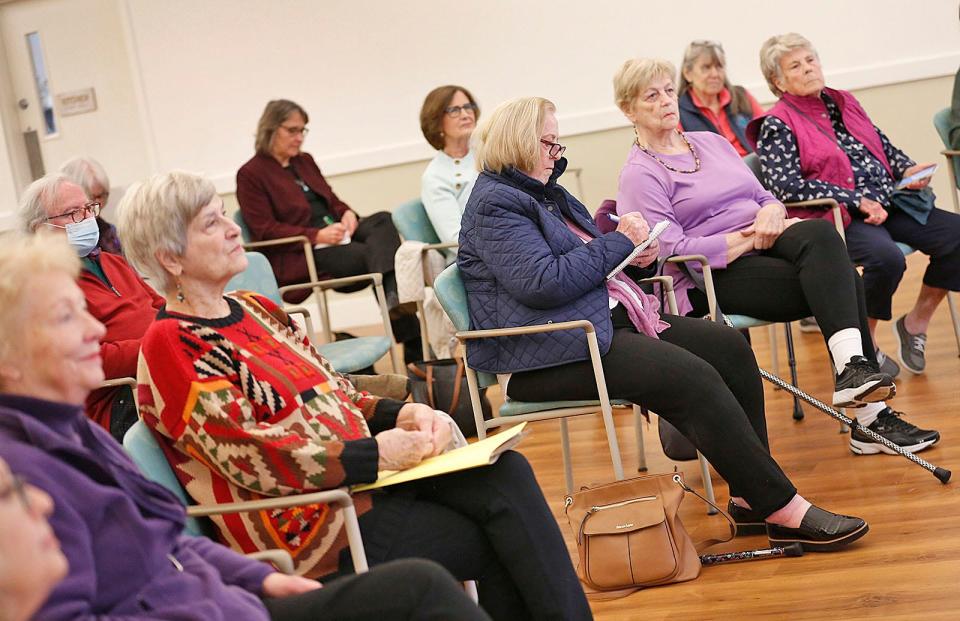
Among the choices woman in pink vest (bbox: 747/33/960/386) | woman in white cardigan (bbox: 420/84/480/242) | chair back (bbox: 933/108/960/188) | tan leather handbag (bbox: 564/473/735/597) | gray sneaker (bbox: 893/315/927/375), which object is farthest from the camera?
woman in white cardigan (bbox: 420/84/480/242)

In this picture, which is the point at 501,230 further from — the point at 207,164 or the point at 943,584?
the point at 207,164

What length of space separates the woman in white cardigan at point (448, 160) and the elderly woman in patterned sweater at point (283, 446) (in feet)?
8.64

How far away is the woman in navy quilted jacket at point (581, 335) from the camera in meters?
2.85

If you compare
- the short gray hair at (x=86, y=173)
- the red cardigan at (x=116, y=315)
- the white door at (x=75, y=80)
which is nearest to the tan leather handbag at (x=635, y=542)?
the red cardigan at (x=116, y=315)

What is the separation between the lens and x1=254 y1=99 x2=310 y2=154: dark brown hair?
5777 mm

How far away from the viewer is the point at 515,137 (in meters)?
3.12

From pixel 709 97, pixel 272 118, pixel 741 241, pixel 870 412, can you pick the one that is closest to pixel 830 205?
pixel 741 241

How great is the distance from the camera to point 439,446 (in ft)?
7.53

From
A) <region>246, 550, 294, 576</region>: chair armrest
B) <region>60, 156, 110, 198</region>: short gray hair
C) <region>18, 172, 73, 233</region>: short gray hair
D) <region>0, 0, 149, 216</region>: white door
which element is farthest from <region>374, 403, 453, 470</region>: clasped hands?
<region>0, 0, 149, 216</region>: white door

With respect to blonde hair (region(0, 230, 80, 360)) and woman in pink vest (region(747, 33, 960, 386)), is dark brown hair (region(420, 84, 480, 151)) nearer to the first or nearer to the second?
woman in pink vest (region(747, 33, 960, 386))

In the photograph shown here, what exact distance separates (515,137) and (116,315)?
1218 mm

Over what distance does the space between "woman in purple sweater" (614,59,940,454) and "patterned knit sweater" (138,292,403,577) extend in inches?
69.3

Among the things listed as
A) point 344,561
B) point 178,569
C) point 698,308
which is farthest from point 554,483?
point 178,569

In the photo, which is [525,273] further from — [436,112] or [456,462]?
[436,112]
